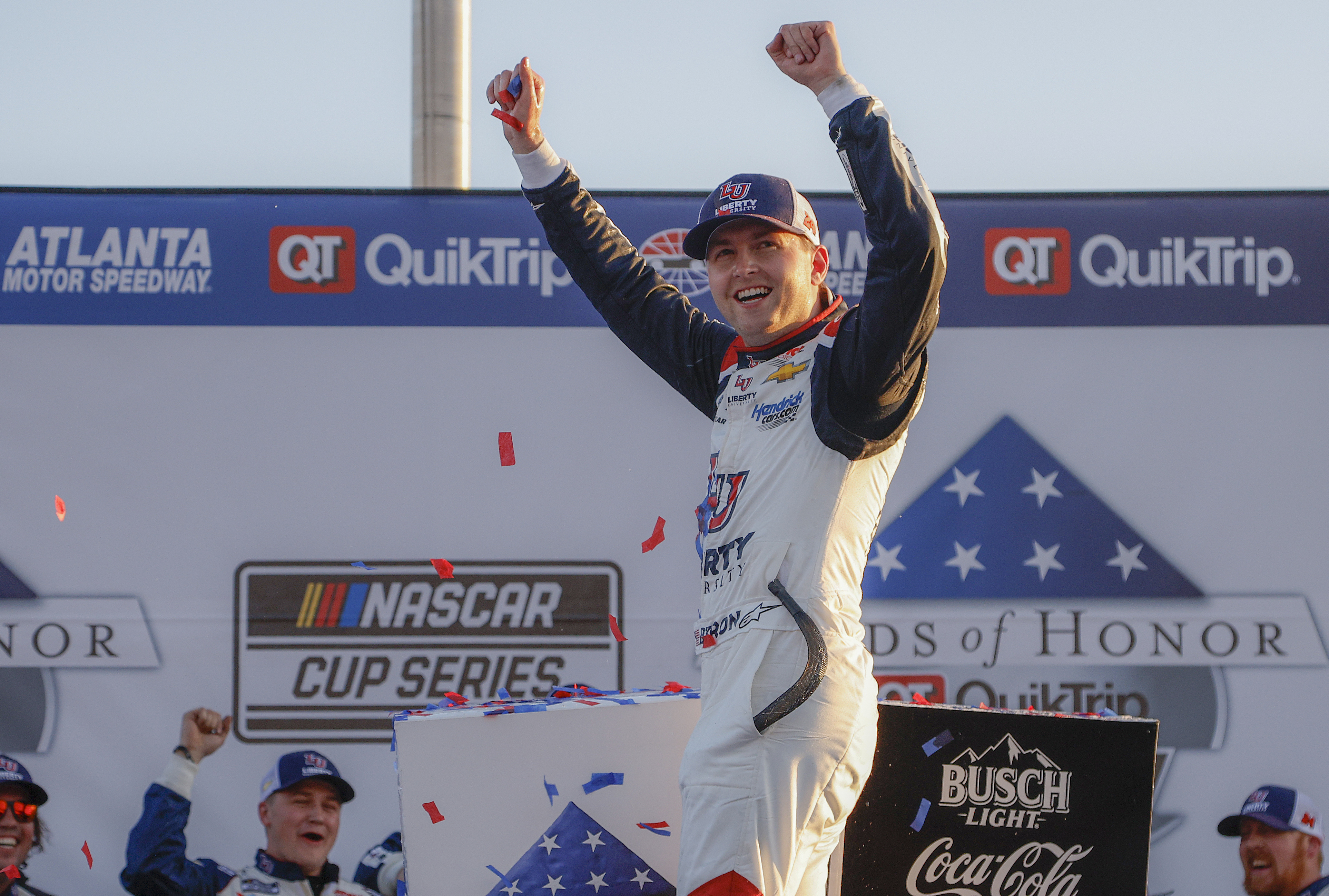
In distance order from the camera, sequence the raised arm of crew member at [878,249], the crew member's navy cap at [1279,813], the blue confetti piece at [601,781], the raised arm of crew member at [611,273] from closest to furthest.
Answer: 1. the raised arm of crew member at [878,249]
2. the raised arm of crew member at [611,273]
3. the blue confetti piece at [601,781]
4. the crew member's navy cap at [1279,813]

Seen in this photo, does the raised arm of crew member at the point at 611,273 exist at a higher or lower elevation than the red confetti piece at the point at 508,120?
lower

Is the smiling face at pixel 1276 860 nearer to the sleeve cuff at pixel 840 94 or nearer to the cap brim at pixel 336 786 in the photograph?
the cap brim at pixel 336 786

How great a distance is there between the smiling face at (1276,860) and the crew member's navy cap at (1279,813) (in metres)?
0.01

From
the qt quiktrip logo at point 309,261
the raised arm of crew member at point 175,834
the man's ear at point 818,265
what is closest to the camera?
the man's ear at point 818,265

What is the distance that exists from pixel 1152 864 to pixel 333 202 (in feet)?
10.4

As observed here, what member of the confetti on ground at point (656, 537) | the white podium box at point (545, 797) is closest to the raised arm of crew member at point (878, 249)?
the white podium box at point (545, 797)

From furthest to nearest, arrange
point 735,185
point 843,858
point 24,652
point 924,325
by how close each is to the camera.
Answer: point 24,652 < point 843,858 < point 735,185 < point 924,325

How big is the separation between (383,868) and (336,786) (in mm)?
286

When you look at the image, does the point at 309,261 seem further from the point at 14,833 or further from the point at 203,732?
the point at 14,833

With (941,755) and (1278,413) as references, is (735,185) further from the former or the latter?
(1278,413)

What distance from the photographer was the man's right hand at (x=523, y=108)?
1.97m

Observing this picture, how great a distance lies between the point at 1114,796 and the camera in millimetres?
2170

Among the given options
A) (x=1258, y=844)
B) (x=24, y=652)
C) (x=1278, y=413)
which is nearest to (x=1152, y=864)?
(x=1258, y=844)

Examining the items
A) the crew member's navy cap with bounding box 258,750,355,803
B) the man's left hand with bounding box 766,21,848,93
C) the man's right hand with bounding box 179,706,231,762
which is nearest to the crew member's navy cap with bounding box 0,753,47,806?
the man's right hand with bounding box 179,706,231,762
